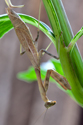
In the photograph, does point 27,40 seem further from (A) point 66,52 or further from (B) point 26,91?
(B) point 26,91

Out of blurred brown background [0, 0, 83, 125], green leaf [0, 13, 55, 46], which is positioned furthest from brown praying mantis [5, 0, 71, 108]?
blurred brown background [0, 0, 83, 125]

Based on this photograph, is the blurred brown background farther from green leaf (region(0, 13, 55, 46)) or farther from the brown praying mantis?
green leaf (region(0, 13, 55, 46))

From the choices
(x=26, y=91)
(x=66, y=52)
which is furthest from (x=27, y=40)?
(x=26, y=91)

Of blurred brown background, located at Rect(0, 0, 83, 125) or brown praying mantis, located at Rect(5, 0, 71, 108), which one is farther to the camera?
blurred brown background, located at Rect(0, 0, 83, 125)

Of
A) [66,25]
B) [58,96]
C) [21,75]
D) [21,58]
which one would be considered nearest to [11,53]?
[21,58]

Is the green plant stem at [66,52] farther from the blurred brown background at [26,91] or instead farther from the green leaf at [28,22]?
the blurred brown background at [26,91]

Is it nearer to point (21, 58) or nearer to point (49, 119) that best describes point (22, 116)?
point (49, 119)

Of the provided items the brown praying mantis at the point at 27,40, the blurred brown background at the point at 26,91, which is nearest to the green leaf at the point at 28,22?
the brown praying mantis at the point at 27,40

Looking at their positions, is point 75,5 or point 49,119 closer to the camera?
point 49,119

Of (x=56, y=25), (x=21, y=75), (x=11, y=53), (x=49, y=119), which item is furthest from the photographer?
(x=11, y=53)
